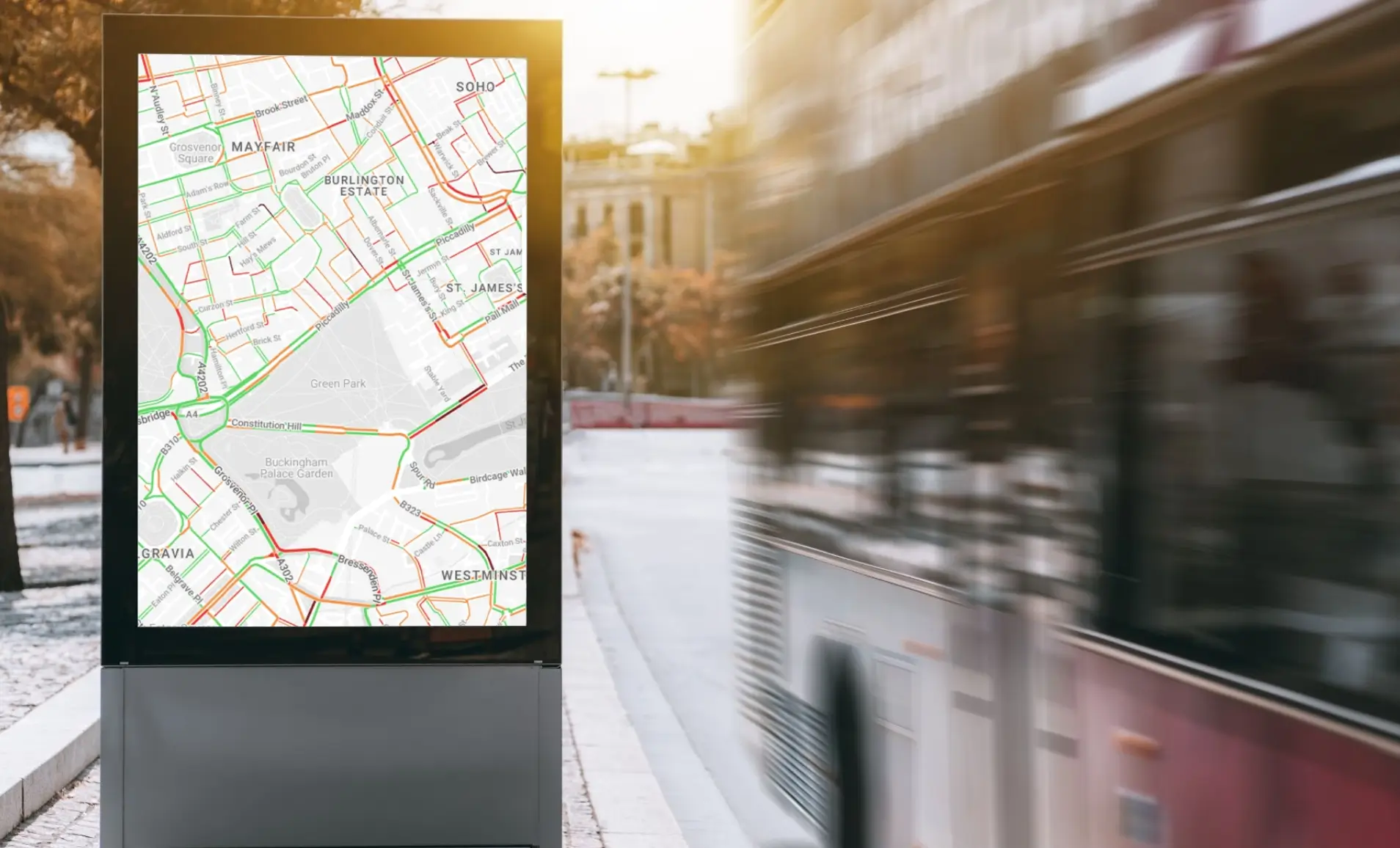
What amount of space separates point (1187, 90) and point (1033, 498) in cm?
100

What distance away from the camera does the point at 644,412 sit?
6981 centimetres

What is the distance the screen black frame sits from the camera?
14.8 feet

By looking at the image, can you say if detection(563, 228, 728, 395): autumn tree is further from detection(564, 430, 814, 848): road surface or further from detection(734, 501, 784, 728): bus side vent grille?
detection(734, 501, 784, 728): bus side vent grille

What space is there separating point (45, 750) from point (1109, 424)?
18.2 feet

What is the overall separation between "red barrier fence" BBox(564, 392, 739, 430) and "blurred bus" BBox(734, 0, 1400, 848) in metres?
62.7

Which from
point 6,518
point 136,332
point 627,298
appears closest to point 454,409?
point 136,332

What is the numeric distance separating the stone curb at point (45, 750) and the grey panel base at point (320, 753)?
5.96 ft

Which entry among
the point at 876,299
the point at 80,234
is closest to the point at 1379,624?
the point at 876,299

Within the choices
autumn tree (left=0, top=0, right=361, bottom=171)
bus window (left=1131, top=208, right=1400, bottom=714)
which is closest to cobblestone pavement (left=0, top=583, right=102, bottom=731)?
autumn tree (left=0, top=0, right=361, bottom=171)

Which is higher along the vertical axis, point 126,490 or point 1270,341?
point 1270,341

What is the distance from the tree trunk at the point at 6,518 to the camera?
42.0 ft

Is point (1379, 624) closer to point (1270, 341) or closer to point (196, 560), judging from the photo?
point (1270, 341)

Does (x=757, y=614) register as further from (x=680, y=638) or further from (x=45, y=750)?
(x=680, y=638)

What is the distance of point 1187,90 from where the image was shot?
8.48 feet
